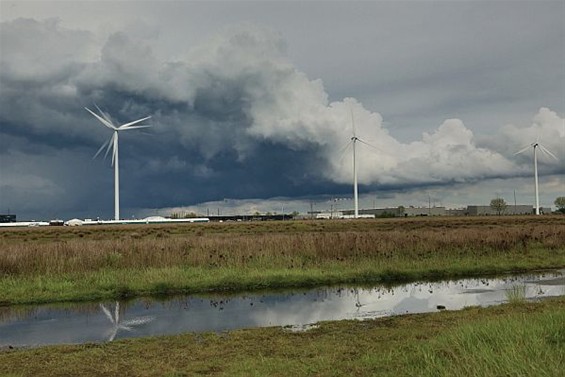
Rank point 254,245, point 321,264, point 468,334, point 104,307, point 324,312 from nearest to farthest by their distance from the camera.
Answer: point 468,334, point 324,312, point 104,307, point 321,264, point 254,245

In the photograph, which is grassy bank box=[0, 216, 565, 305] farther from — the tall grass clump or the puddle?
the tall grass clump

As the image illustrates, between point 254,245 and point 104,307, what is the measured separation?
448 inches

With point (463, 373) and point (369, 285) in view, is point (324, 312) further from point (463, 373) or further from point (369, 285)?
point (463, 373)

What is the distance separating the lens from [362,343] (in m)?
13.5

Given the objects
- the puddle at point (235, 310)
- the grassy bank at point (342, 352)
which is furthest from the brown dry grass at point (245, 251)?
the grassy bank at point (342, 352)

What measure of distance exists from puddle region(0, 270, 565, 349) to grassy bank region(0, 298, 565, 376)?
2.01 meters

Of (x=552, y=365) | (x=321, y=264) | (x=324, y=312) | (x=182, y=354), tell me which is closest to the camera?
(x=552, y=365)

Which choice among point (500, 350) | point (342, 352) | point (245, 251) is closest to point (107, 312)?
point (245, 251)

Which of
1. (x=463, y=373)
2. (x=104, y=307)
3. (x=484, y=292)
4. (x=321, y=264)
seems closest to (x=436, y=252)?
(x=321, y=264)

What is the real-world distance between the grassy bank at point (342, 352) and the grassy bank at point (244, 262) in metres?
10.2

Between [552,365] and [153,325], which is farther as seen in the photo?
[153,325]

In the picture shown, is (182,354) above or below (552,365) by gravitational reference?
below

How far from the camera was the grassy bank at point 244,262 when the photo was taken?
992 inches

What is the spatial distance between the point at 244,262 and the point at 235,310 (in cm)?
907
